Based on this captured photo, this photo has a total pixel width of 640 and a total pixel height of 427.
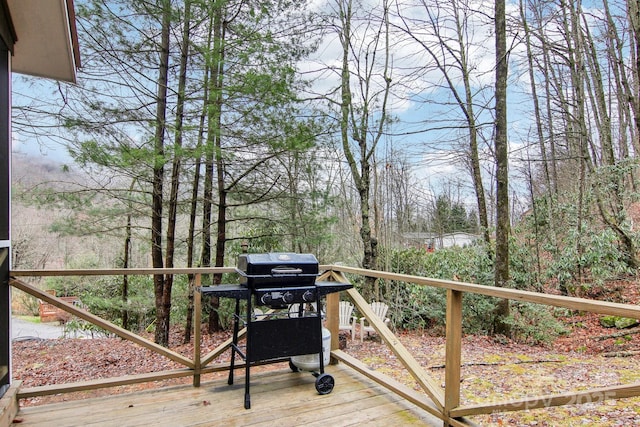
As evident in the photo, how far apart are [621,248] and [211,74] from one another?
310 inches

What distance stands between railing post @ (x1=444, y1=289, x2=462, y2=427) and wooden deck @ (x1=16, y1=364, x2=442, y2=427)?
0.19m

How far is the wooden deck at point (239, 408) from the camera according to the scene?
2.32 metres

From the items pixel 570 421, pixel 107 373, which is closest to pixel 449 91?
pixel 570 421

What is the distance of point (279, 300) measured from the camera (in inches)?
104

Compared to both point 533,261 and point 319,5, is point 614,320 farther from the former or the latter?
point 319,5

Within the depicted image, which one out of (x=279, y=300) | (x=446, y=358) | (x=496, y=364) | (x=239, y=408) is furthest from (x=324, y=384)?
(x=496, y=364)

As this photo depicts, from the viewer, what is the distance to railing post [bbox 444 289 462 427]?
86.8 inches

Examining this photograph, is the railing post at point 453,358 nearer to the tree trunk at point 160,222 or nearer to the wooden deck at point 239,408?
the wooden deck at point 239,408

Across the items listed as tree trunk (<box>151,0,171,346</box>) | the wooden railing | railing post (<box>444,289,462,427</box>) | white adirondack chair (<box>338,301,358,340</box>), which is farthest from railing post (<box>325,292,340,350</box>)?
tree trunk (<box>151,0,171,346</box>)

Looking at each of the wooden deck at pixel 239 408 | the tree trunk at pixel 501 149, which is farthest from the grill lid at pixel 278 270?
the tree trunk at pixel 501 149

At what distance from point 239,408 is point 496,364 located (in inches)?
145

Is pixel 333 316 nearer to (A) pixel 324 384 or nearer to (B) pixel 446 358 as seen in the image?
(A) pixel 324 384

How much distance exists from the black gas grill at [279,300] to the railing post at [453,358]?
886 millimetres

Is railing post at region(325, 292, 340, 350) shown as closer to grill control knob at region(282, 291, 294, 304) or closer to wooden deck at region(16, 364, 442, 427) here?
wooden deck at region(16, 364, 442, 427)
